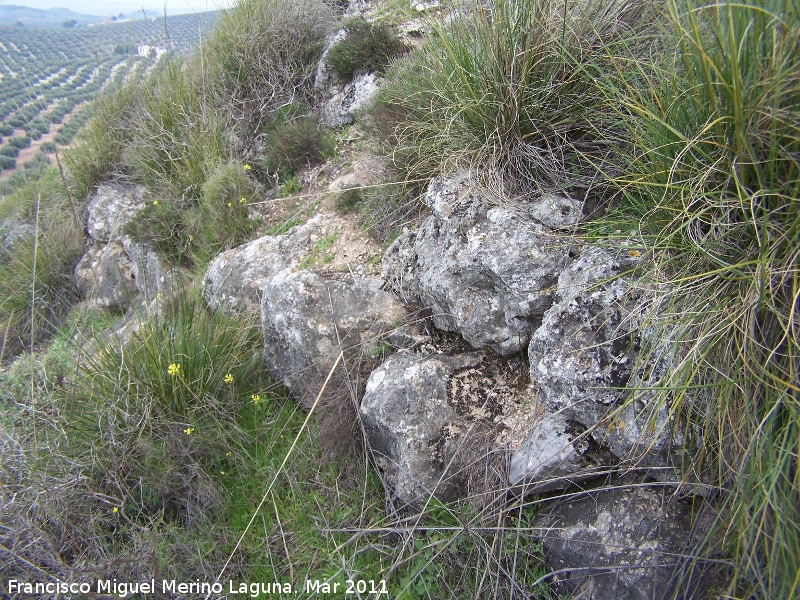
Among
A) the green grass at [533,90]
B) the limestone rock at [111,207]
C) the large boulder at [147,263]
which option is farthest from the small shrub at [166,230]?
the green grass at [533,90]

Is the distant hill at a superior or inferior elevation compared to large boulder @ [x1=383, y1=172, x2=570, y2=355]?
superior

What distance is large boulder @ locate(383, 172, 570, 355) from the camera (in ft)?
7.82

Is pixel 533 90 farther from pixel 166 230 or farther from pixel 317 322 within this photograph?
pixel 166 230

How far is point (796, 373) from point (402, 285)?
189 centimetres

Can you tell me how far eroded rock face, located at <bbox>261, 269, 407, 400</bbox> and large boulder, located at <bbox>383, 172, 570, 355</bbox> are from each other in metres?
0.31

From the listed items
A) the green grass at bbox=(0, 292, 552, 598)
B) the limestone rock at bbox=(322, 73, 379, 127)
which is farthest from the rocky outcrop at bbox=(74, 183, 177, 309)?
the limestone rock at bbox=(322, 73, 379, 127)

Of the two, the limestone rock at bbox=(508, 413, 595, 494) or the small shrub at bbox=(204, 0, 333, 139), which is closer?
the limestone rock at bbox=(508, 413, 595, 494)

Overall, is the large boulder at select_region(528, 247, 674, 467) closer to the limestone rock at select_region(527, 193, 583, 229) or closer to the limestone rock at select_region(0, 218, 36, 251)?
the limestone rock at select_region(527, 193, 583, 229)

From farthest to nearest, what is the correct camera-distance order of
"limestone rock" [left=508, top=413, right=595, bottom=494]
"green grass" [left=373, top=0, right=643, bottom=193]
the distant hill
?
1. the distant hill
2. "green grass" [left=373, top=0, right=643, bottom=193]
3. "limestone rock" [left=508, top=413, right=595, bottom=494]

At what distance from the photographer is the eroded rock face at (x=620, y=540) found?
71.3 inches

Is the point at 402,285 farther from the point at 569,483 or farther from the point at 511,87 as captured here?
the point at 569,483

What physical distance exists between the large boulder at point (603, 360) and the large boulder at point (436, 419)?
1.01 ft

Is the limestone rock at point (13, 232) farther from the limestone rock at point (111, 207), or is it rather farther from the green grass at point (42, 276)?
the limestone rock at point (111, 207)

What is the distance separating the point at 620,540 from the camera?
1.91 m
